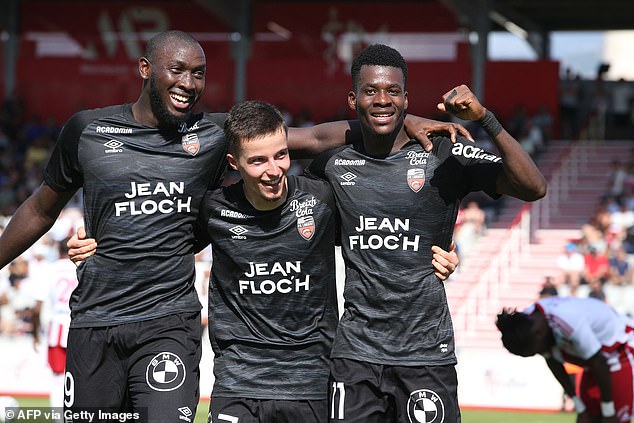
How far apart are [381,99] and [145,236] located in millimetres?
1349


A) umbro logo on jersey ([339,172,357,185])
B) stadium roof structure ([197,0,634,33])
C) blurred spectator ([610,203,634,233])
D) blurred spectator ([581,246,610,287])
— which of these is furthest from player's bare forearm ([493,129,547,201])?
stadium roof structure ([197,0,634,33])

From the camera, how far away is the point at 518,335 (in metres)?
7.36

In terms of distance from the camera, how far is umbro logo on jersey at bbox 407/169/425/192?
17.6ft

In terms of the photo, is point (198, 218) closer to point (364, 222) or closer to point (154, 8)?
point (364, 222)

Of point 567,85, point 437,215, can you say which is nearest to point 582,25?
point 567,85

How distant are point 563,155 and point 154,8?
10897 mm

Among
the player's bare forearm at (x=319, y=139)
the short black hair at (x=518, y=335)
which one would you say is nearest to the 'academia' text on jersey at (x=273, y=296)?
the player's bare forearm at (x=319, y=139)

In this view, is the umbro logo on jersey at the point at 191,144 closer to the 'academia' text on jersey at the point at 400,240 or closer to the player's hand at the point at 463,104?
the 'academia' text on jersey at the point at 400,240

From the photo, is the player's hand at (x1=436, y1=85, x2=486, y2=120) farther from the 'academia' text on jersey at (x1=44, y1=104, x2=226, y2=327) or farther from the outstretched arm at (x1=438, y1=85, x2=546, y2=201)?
the 'academia' text on jersey at (x1=44, y1=104, x2=226, y2=327)

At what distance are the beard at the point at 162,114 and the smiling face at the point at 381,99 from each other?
35.5 inches

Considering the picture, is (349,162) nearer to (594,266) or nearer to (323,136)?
(323,136)

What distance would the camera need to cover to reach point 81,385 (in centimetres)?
525

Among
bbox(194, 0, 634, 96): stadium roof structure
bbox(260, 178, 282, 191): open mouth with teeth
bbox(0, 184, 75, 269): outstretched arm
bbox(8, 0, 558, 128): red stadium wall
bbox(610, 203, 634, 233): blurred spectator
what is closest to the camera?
bbox(260, 178, 282, 191): open mouth with teeth

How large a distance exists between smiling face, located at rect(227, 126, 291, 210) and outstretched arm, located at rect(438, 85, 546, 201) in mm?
805
